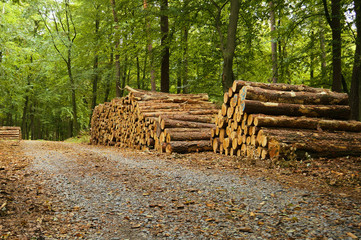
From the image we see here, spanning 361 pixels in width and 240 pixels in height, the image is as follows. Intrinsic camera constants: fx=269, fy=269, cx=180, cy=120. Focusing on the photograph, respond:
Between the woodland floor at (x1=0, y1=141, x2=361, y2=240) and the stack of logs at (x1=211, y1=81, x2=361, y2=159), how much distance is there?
38 cm

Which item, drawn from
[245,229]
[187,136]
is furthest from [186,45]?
[245,229]

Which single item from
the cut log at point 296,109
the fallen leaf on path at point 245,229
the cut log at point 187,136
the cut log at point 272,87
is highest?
the cut log at point 272,87

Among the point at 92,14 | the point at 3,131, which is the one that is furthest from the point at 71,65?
the point at 3,131

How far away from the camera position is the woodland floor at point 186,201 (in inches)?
113

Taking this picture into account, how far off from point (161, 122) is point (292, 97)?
4138mm

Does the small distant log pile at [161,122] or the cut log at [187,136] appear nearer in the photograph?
the cut log at [187,136]

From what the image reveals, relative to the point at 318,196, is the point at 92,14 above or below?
above

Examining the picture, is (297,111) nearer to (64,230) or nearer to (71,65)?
(64,230)

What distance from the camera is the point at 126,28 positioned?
12797 millimetres

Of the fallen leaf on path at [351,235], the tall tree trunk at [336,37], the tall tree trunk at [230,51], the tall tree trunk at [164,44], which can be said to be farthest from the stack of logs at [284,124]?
the tall tree trunk at [164,44]

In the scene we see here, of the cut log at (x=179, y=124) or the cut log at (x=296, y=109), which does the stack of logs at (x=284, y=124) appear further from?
the cut log at (x=179, y=124)

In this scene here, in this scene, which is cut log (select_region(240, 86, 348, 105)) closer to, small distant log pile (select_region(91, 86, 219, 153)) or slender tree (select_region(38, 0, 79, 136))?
small distant log pile (select_region(91, 86, 219, 153))

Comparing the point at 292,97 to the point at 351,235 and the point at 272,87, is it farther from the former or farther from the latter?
the point at 351,235

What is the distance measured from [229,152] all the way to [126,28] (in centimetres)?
835
